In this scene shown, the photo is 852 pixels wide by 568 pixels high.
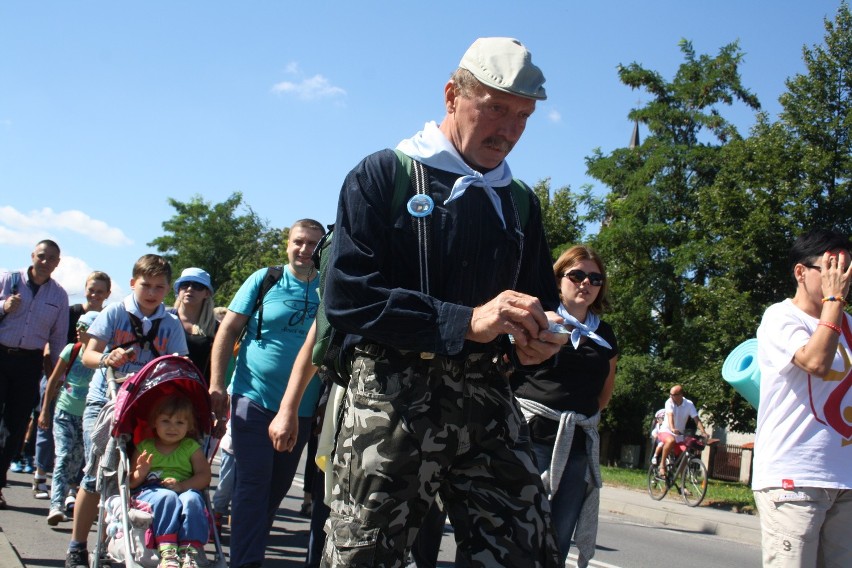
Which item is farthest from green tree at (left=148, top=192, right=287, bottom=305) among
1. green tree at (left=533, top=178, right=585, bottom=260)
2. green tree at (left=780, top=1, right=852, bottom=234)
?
green tree at (left=780, top=1, right=852, bottom=234)

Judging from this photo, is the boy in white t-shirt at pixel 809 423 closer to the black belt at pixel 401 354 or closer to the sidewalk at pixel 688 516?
the black belt at pixel 401 354

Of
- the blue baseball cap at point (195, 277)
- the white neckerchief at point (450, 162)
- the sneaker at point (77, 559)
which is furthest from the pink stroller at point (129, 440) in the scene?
the white neckerchief at point (450, 162)

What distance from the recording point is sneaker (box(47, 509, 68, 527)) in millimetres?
7484

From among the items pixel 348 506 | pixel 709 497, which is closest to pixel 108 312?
pixel 348 506

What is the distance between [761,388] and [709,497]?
13.4 m

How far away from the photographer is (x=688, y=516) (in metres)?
13.6

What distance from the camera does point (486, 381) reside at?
2775 millimetres

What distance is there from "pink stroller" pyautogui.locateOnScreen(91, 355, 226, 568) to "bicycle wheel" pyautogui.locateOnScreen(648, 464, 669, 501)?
13237 mm

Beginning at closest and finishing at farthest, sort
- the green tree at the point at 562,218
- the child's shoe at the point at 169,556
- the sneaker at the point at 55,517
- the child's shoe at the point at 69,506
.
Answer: the child's shoe at the point at 169,556
the sneaker at the point at 55,517
the child's shoe at the point at 69,506
the green tree at the point at 562,218

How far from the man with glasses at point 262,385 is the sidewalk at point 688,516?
829 cm

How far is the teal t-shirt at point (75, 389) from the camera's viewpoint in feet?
26.5

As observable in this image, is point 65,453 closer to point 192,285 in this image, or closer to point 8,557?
point 192,285

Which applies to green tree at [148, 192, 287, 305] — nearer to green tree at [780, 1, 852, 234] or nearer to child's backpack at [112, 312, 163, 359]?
green tree at [780, 1, 852, 234]

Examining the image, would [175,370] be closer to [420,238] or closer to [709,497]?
[420,238]
